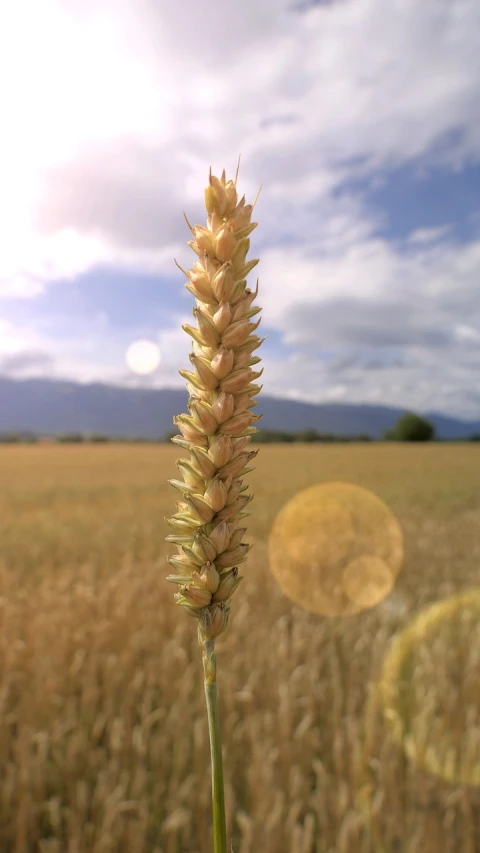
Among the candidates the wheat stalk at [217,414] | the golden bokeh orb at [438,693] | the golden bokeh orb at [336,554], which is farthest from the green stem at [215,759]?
the golden bokeh orb at [336,554]

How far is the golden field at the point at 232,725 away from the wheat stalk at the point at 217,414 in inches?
105

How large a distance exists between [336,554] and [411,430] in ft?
266

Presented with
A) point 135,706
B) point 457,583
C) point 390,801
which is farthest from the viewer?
point 457,583

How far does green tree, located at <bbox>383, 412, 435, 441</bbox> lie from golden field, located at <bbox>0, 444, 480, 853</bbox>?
3184 inches

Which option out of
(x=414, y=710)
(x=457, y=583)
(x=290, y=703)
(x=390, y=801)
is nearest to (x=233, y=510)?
(x=390, y=801)

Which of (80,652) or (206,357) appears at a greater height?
(206,357)

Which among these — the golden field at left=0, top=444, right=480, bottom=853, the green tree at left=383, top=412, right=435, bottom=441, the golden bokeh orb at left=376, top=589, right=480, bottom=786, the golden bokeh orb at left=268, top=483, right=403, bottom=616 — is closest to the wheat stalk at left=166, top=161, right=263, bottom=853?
the golden field at left=0, top=444, right=480, bottom=853

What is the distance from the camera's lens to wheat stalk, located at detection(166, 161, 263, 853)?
0.54m

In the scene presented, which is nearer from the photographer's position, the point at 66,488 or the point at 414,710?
the point at 414,710

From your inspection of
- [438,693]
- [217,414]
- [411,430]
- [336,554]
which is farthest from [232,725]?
[411,430]

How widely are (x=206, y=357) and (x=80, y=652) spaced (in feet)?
14.8

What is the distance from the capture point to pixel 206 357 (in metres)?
0.59

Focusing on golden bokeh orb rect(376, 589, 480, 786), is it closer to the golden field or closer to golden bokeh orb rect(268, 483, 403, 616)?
the golden field

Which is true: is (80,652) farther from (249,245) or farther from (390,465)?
(390,465)
